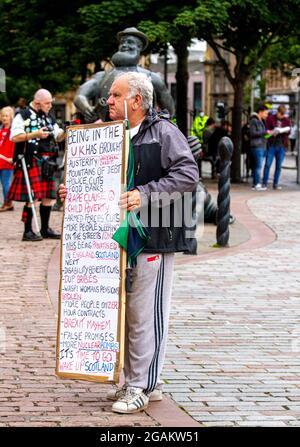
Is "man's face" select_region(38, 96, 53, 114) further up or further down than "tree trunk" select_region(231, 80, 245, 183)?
further up

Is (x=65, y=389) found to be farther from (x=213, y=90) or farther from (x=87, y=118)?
(x=213, y=90)

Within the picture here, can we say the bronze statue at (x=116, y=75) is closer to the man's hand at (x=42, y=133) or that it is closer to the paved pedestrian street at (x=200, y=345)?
→ the man's hand at (x=42, y=133)

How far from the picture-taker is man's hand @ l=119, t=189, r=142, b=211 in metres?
5.96

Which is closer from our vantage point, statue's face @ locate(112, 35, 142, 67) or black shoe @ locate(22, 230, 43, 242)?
statue's face @ locate(112, 35, 142, 67)

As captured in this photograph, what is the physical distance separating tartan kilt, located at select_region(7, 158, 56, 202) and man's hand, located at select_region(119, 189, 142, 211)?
825 cm

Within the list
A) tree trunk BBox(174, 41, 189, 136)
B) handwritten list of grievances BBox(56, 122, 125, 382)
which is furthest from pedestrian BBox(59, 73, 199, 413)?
tree trunk BBox(174, 41, 189, 136)

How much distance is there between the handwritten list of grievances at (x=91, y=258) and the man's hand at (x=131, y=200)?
0.07m

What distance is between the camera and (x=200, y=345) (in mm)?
8055

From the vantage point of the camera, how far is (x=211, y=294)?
10336 millimetres

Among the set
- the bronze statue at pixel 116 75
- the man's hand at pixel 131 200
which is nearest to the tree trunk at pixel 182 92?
the bronze statue at pixel 116 75

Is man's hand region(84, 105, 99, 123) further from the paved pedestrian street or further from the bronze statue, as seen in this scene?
the paved pedestrian street

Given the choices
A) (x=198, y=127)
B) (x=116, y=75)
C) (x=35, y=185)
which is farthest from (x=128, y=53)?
(x=198, y=127)

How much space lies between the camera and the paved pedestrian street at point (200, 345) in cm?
611
